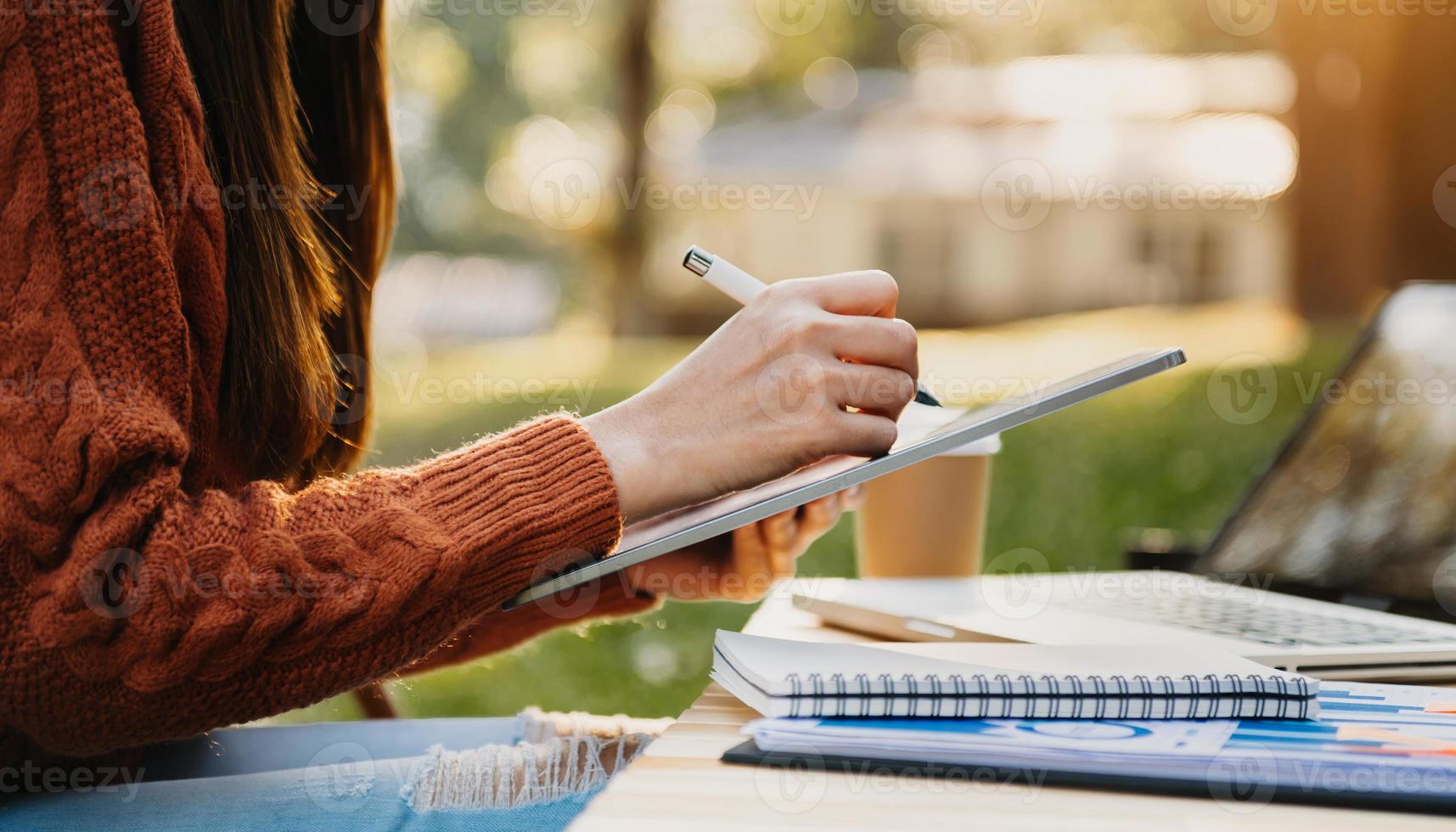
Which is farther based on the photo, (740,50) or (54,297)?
(740,50)

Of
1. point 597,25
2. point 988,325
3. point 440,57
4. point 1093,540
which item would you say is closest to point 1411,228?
point 1093,540

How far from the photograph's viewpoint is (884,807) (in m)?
0.61

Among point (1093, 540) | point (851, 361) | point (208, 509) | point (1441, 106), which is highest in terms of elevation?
point (1441, 106)

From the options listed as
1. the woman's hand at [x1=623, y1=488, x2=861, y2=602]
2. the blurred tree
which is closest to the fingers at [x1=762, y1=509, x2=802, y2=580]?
the woman's hand at [x1=623, y1=488, x2=861, y2=602]

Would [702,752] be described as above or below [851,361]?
below

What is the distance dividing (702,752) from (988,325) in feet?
44.5

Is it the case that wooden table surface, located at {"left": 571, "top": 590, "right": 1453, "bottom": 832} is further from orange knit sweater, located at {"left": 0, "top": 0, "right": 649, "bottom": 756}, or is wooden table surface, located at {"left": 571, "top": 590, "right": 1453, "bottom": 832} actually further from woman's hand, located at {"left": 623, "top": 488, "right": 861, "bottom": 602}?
woman's hand, located at {"left": 623, "top": 488, "right": 861, "bottom": 602}

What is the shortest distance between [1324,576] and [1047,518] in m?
2.52

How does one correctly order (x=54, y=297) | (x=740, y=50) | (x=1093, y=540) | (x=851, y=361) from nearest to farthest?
(x=54, y=297) → (x=851, y=361) → (x=1093, y=540) → (x=740, y=50)

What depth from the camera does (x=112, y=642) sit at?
0.78 meters

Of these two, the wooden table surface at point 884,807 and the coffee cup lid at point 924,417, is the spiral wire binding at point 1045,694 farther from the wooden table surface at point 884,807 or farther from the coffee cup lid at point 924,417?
the coffee cup lid at point 924,417

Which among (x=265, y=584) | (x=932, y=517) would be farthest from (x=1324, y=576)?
(x=265, y=584)

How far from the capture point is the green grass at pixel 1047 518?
3.37 m

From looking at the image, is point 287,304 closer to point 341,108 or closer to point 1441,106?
point 341,108
